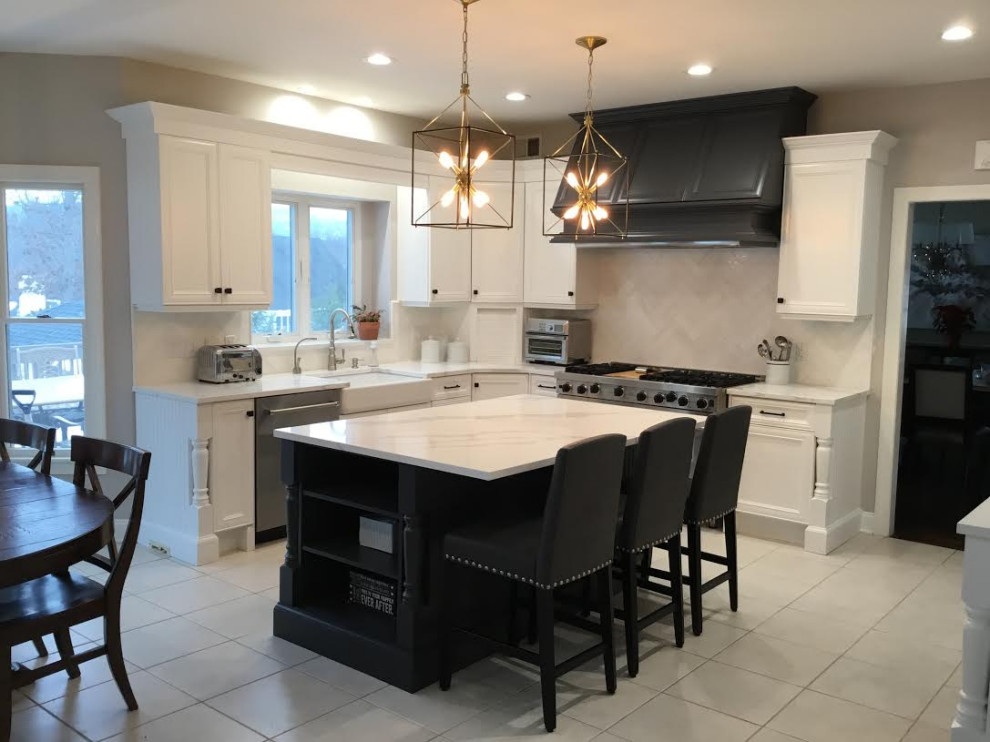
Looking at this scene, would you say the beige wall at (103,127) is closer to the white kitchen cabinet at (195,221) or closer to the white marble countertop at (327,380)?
the white kitchen cabinet at (195,221)

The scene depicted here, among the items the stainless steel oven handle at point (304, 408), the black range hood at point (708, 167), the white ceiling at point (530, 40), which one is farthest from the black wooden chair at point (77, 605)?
the black range hood at point (708, 167)

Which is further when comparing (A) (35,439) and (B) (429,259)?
(B) (429,259)

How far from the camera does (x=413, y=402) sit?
5609 millimetres

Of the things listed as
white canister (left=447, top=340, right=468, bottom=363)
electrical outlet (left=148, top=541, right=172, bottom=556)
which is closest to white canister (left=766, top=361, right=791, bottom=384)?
white canister (left=447, top=340, right=468, bottom=363)

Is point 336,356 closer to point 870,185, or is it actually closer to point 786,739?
point 870,185

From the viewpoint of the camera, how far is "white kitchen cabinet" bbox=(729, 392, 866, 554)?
4.84 m

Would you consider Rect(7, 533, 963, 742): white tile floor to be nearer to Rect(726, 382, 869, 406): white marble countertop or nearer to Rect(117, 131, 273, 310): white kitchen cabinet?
Rect(726, 382, 869, 406): white marble countertop

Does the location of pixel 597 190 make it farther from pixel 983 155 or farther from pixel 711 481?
pixel 983 155

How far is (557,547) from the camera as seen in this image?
9.30ft

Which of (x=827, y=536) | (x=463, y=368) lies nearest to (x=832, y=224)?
(x=827, y=536)

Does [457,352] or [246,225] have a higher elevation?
[246,225]

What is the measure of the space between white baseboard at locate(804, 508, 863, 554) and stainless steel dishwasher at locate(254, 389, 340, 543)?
288 cm

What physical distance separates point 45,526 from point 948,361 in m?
6.41

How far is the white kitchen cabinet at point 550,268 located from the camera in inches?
241
